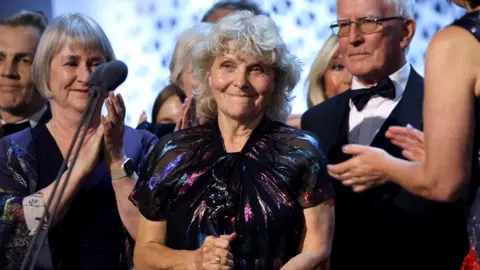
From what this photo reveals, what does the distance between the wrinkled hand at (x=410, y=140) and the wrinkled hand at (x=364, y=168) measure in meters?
0.11

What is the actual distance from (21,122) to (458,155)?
1984 mm

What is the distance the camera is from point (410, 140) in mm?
2525

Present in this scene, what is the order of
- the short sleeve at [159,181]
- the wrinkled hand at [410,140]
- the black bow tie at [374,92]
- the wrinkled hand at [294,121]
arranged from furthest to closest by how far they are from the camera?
1. the wrinkled hand at [294,121]
2. the black bow tie at [374,92]
3. the short sleeve at [159,181]
4. the wrinkled hand at [410,140]

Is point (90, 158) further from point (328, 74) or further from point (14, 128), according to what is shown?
point (328, 74)

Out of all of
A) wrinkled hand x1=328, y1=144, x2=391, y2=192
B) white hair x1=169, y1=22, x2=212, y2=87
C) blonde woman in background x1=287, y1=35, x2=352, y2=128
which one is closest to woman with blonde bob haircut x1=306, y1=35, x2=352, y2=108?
blonde woman in background x1=287, y1=35, x2=352, y2=128

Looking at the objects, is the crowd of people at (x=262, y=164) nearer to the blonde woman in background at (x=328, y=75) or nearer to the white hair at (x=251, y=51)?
the white hair at (x=251, y=51)

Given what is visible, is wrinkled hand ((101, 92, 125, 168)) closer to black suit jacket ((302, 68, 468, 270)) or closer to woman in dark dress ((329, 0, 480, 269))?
black suit jacket ((302, 68, 468, 270))

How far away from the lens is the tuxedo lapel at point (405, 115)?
3.07 m

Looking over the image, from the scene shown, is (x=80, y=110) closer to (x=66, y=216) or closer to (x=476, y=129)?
(x=66, y=216)

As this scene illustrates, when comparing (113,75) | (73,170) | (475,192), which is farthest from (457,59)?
(73,170)

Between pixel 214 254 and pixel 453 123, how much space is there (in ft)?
2.51

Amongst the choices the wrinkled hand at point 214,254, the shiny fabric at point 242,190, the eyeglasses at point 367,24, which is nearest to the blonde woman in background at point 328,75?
the eyeglasses at point 367,24

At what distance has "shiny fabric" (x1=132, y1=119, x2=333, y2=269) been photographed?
2678 mm

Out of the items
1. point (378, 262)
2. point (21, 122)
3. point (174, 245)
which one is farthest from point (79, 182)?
point (378, 262)
